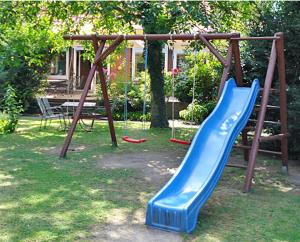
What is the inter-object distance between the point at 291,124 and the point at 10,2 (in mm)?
7440

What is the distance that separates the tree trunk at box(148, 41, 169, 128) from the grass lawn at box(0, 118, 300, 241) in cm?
421

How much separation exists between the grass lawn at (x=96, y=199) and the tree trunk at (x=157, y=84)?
13.8 feet

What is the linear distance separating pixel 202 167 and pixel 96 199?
5.10ft

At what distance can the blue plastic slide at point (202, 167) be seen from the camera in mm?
5039

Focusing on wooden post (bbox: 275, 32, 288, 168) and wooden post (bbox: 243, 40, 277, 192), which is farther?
wooden post (bbox: 275, 32, 288, 168)

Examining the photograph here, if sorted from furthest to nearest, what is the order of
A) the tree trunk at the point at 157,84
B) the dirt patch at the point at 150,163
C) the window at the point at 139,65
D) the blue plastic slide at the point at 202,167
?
Answer: the window at the point at 139,65
the tree trunk at the point at 157,84
the dirt patch at the point at 150,163
the blue plastic slide at the point at 202,167

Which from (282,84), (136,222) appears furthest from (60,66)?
(136,222)

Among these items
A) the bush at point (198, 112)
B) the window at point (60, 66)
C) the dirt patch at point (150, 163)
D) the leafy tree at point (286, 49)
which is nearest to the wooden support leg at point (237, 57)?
the leafy tree at point (286, 49)

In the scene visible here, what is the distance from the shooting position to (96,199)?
6133mm

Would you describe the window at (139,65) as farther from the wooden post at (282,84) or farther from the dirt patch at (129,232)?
the dirt patch at (129,232)

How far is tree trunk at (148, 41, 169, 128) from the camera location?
A: 1335cm

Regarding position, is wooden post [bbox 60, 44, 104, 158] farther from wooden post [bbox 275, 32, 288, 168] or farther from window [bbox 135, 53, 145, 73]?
window [bbox 135, 53, 145, 73]

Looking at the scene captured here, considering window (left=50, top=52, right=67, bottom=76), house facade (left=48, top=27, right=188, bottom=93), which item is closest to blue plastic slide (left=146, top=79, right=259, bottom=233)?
house facade (left=48, top=27, right=188, bottom=93)

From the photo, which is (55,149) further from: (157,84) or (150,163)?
(157,84)
